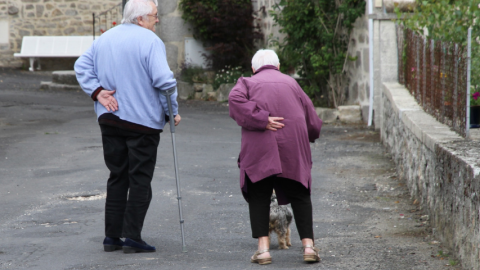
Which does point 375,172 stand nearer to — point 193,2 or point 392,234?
point 392,234

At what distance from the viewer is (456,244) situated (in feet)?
13.2

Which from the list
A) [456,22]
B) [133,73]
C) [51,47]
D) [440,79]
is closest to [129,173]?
[133,73]

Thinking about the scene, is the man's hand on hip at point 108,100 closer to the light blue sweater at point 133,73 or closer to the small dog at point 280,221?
the light blue sweater at point 133,73

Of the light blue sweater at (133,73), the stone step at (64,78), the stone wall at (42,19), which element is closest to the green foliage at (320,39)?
the stone step at (64,78)

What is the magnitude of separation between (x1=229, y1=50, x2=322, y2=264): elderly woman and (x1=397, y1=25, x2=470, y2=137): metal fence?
1371 millimetres

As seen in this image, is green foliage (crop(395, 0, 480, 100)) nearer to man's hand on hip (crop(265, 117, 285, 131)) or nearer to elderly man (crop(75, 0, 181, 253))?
man's hand on hip (crop(265, 117, 285, 131))

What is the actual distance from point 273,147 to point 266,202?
0.41 m

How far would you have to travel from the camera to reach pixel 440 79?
5.75m

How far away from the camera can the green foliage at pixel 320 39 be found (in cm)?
1235

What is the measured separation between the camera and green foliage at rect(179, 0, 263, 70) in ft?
54.7

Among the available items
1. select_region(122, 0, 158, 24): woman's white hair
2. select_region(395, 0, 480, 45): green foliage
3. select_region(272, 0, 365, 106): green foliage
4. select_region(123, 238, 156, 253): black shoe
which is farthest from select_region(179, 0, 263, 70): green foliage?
select_region(123, 238, 156, 253): black shoe

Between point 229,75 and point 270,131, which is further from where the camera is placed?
point 229,75

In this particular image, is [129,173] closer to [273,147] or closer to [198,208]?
[273,147]

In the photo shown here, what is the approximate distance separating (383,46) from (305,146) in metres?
6.46
